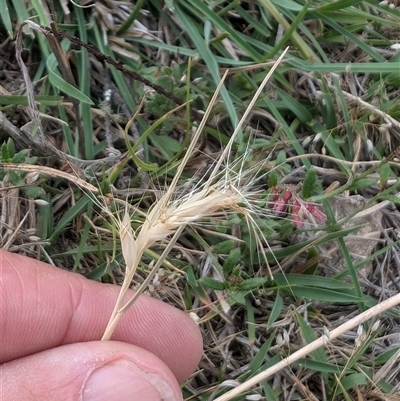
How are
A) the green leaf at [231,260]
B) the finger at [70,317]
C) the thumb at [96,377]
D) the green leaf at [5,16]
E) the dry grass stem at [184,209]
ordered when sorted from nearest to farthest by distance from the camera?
the dry grass stem at [184,209]
the thumb at [96,377]
the finger at [70,317]
the green leaf at [231,260]
the green leaf at [5,16]

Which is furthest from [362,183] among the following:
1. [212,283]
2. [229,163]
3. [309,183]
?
[212,283]

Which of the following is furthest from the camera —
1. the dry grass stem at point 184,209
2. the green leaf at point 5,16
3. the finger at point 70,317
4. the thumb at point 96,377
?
the green leaf at point 5,16

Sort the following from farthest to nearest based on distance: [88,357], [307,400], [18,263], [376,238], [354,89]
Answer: [354,89], [376,238], [307,400], [18,263], [88,357]

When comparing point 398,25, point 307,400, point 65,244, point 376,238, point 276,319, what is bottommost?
point 307,400

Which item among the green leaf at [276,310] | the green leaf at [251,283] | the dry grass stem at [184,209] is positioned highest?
the dry grass stem at [184,209]

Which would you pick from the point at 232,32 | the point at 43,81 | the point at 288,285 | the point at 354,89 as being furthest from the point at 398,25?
the point at 43,81

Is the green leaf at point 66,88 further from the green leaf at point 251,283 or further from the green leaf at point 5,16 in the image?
the green leaf at point 251,283

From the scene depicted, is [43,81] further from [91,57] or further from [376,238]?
[376,238]

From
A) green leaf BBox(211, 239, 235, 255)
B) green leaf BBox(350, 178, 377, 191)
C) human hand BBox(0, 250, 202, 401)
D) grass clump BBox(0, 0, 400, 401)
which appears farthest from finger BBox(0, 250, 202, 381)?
green leaf BBox(350, 178, 377, 191)

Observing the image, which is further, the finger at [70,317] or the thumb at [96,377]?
the finger at [70,317]

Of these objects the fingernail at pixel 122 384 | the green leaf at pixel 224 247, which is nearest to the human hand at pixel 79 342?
the fingernail at pixel 122 384
